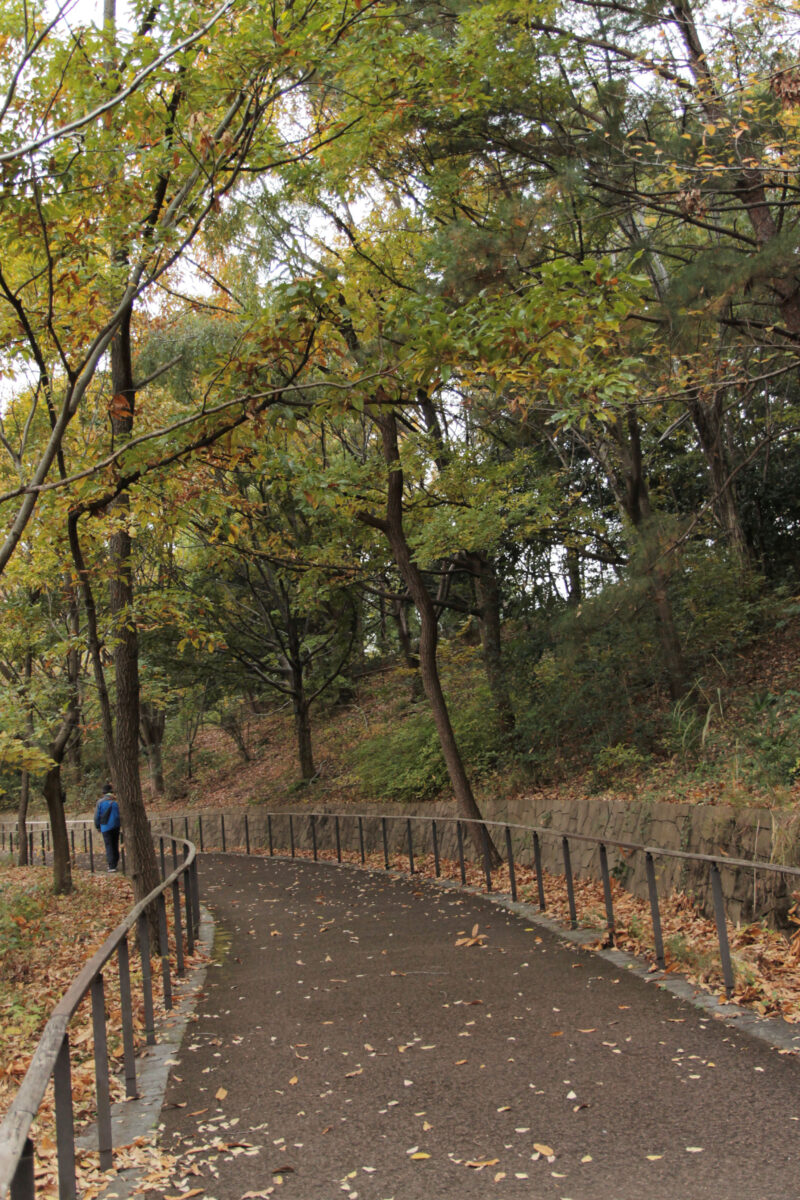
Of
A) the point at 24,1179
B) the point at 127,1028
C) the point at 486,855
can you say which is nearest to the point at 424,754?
the point at 486,855

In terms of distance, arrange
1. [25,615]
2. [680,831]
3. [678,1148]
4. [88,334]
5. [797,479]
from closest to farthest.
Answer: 1. [678,1148]
2. [88,334]
3. [680,831]
4. [25,615]
5. [797,479]

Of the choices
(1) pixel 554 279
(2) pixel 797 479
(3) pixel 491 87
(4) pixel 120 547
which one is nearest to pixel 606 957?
(1) pixel 554 279

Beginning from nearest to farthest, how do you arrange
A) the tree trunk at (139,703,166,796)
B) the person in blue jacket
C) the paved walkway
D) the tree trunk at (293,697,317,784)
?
the paved walkway < the person in blue jacket < the tree trunk at (293,697,317,784) < the tree trunk at (139,703,166,796)

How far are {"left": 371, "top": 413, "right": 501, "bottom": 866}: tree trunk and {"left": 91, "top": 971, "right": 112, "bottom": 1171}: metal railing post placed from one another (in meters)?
9.21

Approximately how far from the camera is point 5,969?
30.4ft

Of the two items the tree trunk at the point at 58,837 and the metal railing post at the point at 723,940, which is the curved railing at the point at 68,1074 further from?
the tree trunk at the point at 58,837

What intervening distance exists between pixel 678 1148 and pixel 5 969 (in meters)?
7.51

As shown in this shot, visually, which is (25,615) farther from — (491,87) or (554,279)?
(554,279)

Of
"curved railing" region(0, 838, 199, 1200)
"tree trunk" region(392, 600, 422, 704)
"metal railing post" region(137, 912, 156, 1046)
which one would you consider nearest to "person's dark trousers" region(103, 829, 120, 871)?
"tree trunk" region(392, 600, 422, 704)

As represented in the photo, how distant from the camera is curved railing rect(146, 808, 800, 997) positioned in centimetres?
625

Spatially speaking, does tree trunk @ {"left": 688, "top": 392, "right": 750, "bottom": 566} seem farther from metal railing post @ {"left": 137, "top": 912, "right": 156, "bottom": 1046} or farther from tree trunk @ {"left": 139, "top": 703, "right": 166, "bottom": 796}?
tree trunk @ {"left": 139, "top": 703, "right": 166, "bottom": 796}

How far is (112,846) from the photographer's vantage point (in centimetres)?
1797

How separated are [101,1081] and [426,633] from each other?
10032mm

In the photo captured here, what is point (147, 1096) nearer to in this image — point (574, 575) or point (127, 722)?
point (127, 722)
